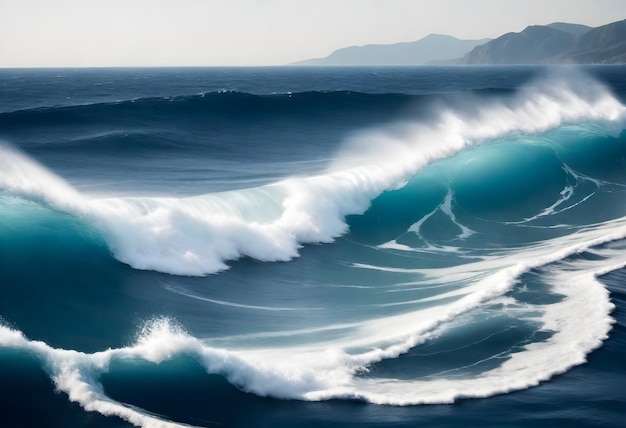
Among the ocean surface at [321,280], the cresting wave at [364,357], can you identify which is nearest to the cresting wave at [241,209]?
the ocean surface at [321,280]

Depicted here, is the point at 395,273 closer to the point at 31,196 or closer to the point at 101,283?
the point at 101,283

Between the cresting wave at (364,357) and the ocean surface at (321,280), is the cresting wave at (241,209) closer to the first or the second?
the ocean surface at (321,280)

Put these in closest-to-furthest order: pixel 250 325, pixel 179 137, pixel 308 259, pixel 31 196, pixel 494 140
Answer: pixel 250 325 < pixel 31 196 < pixel 308 259 < pixel 494 140 < pixel 179 137

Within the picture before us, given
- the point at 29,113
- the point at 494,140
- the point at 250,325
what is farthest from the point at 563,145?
the point at 29,113

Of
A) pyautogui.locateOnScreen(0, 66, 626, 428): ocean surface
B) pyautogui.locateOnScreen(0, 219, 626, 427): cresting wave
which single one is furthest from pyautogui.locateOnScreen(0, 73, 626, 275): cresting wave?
pyautogui.locateOnScreen(0, 219, 626, 427): cresting wave

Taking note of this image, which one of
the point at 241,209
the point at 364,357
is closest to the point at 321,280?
the point at 241,209
